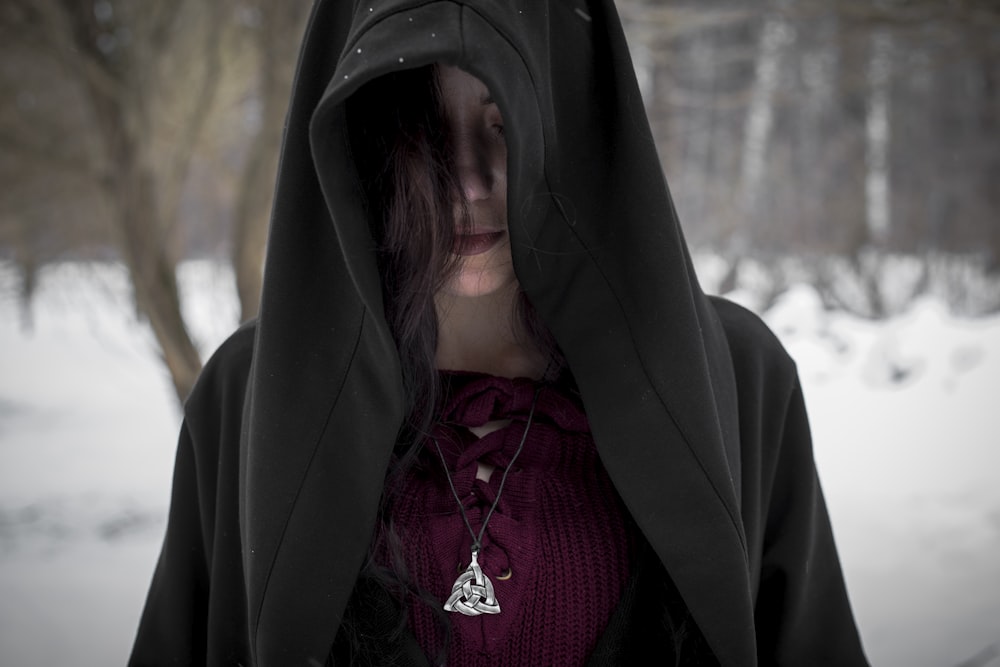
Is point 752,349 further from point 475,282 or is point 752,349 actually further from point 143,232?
point 143,232

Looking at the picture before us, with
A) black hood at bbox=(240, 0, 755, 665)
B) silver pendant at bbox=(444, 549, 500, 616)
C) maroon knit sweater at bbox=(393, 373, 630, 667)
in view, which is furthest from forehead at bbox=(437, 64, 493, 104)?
silver pendant at bbox=(444, 549, 500, 616)

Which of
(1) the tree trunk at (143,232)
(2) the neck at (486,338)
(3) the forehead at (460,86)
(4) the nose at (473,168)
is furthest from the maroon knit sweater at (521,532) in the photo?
(1) the tree trunk at (143,232)

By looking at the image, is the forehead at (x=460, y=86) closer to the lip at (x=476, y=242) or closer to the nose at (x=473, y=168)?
the nose at (x=473, y=168)

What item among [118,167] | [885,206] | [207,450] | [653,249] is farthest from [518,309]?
[885,206]

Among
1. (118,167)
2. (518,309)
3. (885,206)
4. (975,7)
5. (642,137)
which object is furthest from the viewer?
(885,206)

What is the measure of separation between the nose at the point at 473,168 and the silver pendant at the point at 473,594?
0.60 m

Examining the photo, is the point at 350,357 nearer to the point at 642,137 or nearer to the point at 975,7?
the point at 642,137

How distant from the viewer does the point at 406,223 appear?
1213 mm

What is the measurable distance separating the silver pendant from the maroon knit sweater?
0.07 ft

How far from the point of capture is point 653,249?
1144mm

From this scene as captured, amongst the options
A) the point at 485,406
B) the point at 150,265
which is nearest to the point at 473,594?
the point at 485,406

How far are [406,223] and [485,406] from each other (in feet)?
1.13

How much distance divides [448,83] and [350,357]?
477 millimetres

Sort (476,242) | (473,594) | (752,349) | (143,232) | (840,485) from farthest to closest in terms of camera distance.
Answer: (840,485), (143,232), (752,349), (476,242), (473,594)
